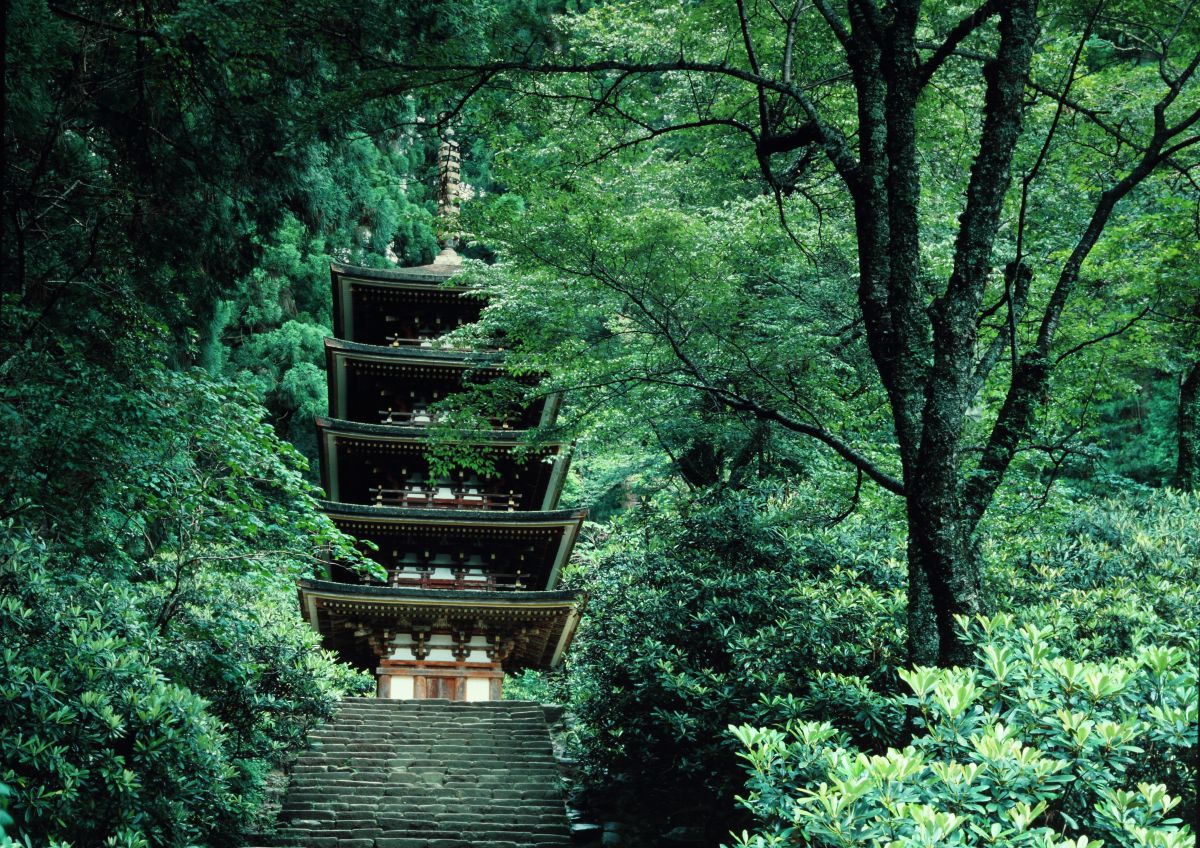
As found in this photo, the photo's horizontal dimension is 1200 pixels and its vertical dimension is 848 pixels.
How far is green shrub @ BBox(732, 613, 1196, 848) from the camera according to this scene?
265cm

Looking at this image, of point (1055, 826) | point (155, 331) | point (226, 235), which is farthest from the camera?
point (226, 235)

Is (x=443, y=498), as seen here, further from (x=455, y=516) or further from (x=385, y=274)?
(x=385, y=274)

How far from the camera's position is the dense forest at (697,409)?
12.2 ft

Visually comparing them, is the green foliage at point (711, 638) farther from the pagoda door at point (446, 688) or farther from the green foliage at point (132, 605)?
the pagoda door at point (446, 688)

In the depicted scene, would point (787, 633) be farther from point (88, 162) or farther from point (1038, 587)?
point (88, 162)

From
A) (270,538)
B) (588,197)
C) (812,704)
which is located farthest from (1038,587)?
→ (270,538)

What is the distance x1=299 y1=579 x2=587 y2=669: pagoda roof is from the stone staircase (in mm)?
1918

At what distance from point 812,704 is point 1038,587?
8.53 feet

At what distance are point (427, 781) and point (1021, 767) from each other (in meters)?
8.30

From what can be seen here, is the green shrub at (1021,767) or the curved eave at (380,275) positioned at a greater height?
the curved eave at (380,275)

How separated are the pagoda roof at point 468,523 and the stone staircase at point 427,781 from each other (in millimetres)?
3034

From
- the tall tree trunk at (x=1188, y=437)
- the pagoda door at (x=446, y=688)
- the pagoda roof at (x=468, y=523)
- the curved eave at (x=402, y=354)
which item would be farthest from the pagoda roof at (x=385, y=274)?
the tall tree trunk at (x=1188, y=437)

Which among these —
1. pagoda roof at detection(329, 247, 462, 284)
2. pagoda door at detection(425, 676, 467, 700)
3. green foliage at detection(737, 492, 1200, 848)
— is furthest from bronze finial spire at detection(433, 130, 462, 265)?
green foliage at detection(737, 492, 1200, 848)

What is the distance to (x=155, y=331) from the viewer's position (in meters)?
6.55
